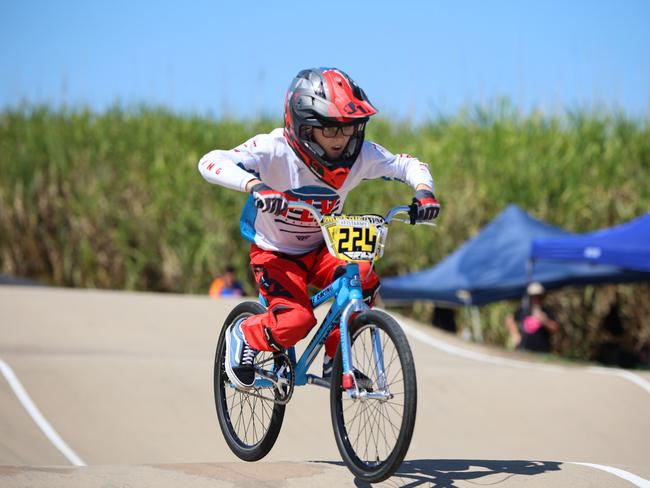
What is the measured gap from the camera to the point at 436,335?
594 inches

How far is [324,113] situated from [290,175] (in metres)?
0.52

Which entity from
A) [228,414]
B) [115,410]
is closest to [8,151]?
[115,410]

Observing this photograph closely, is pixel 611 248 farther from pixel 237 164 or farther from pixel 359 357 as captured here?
pixel 237 164

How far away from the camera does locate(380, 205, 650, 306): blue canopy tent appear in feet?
50.3

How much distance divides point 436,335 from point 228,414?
8995 mm

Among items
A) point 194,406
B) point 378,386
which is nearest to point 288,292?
point 378,386

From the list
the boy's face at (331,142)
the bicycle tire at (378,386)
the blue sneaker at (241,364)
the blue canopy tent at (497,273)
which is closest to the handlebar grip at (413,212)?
the boy's face at (331,142)

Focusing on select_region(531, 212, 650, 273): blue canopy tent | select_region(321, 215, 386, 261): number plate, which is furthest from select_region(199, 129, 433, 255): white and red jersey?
select_region(531, 212, 650, 273): blue canopy tent

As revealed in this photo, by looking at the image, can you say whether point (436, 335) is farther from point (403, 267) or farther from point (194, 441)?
point (194, 441)

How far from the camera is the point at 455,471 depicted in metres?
5.75

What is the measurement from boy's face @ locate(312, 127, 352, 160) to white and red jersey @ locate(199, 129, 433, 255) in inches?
6.9

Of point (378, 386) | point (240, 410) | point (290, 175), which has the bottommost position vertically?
point (240, 410)

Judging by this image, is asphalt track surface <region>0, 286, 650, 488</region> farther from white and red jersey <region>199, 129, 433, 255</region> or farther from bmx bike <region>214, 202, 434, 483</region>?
white and red jersey <region>199, 129, 433, 255</region>

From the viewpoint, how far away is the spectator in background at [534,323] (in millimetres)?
14969
